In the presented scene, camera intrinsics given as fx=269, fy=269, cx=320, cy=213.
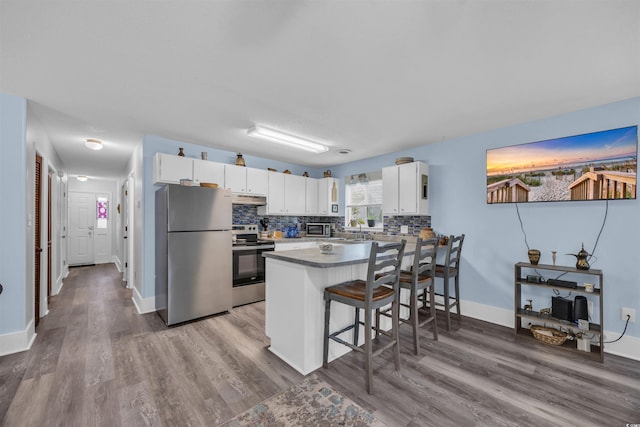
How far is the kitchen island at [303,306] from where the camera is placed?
222cm

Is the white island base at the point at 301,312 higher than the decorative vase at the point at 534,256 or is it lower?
lower

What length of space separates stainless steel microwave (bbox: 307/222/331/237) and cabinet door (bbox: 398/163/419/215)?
175 centimetres

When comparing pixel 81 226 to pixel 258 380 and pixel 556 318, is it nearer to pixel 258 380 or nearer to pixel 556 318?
pixel 258 380

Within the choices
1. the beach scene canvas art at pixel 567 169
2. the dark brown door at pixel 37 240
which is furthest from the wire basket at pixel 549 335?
the dark brown door at pixel 37 240

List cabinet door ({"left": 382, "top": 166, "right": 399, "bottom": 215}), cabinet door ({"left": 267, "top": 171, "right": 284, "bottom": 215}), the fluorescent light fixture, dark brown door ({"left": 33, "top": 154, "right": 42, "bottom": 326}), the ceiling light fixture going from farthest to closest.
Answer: cabinet door ({"left": 267, "top": 171, "right": 284, "bottom": 215})
cabinet door ({"left": 382, "top": 166, "right": 399, "bottom": 215})
the ceiling light fixture
the fluorescent light fixture
dark brown door ({"left": 33, "top": 154, "right": 42, "bottom": 326})

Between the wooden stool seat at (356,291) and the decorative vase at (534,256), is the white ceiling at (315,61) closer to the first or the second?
the decorative vase at (534,256)

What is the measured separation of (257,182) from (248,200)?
349 millimetres

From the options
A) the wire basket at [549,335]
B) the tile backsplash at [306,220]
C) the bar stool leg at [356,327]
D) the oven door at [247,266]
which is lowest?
the wire basket at [549,335]

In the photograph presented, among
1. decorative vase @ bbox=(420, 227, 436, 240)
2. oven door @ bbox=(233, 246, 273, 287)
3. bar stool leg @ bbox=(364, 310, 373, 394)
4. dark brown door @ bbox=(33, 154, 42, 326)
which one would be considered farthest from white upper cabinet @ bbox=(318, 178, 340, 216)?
dark brown door @ bbox=(33, 154, 42, 326)

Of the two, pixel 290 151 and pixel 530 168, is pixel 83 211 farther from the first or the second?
pixel 530 168

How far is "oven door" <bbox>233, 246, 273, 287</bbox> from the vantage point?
3924mm

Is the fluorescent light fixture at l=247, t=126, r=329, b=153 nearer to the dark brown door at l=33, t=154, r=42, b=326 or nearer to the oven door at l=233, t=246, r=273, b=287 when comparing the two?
the oven door at l=233, t=246, r=273, b=287

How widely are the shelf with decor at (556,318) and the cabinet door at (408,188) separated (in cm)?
148

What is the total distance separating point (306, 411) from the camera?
1.79m
